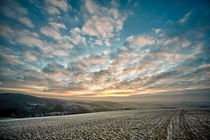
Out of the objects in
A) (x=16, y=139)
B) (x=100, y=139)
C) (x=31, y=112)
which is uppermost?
(x=100, y=139)

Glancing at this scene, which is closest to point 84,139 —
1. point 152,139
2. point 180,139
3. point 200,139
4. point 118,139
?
point 118,139

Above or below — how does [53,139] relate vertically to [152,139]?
below

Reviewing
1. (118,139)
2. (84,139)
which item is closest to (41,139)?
(84,139)

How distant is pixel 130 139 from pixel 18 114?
2555 inches

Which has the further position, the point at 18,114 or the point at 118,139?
the point at 18,114

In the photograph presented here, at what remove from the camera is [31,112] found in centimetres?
5606

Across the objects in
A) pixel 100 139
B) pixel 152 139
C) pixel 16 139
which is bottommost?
pixel 16 139

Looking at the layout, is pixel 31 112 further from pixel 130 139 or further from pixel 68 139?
pixel 130 139

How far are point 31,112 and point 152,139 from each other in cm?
6769

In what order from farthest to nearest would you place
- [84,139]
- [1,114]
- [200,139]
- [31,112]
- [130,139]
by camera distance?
[31,112], [1,114], [84,139], [130,139], [200,139]

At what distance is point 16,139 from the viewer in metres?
12.6

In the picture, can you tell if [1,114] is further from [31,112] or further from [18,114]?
[31,112]

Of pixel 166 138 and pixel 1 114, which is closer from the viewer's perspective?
pixel 166 138

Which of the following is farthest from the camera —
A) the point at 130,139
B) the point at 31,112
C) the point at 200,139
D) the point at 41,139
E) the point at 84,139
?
the point at 31,112
